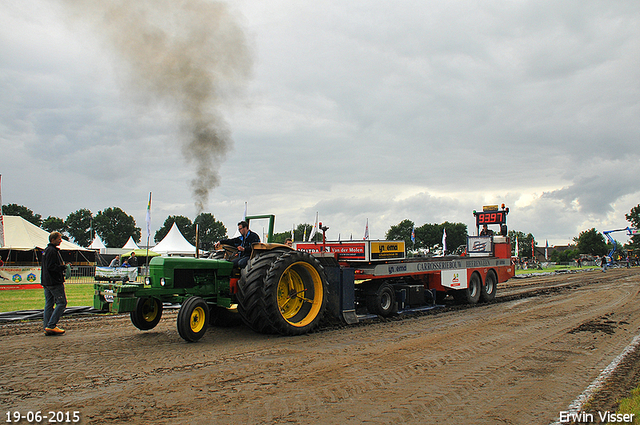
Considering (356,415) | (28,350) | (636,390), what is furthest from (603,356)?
(28,350)

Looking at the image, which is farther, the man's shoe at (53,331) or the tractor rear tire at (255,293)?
the man's shoe at (53,331)

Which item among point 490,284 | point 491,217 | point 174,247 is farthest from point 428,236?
point 490,284

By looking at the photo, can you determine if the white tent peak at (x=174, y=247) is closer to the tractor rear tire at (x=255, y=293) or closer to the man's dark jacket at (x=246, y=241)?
the man's dark jacket at (x=246, y=241)

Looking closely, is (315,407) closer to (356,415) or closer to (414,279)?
(356,415)

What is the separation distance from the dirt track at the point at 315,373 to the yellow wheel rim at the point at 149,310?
0.85ft

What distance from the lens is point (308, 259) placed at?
7684 millimetres

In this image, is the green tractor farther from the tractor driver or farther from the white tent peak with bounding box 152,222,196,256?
the white tent peak with bounding box 152,222,196,256

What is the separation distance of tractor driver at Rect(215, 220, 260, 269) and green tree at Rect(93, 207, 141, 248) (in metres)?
90.8

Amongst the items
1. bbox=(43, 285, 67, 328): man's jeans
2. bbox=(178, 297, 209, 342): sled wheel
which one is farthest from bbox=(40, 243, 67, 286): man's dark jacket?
bbox=(178, 297, 209, 342): sled wheel

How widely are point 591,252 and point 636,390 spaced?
101758mm

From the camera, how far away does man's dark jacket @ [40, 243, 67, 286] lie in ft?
23.7

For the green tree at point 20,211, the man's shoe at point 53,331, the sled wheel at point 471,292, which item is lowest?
the man's shoe at point 53,331

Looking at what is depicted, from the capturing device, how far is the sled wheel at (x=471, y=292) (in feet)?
40.3

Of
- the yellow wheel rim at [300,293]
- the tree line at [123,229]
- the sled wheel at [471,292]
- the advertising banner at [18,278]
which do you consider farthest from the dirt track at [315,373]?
the tree line at [123,229]
